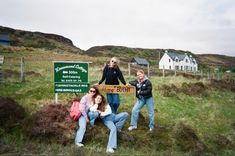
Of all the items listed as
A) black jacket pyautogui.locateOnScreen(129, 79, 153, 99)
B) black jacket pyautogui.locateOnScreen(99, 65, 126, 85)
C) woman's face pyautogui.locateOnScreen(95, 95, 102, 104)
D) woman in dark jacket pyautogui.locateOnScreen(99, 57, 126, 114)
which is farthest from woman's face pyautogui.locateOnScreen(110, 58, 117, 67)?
woman's face pyautogui.locateOnScreen(95, 95, 102, 104)

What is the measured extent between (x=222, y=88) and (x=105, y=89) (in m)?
18.7

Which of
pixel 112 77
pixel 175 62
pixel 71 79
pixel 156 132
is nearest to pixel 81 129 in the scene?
pixel 112 77

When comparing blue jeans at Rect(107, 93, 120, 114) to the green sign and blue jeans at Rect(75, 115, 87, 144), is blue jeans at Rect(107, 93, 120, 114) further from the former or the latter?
blue jeans at Rect(75, 115, 87, 144)

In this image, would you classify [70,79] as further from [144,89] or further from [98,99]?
[144,89]

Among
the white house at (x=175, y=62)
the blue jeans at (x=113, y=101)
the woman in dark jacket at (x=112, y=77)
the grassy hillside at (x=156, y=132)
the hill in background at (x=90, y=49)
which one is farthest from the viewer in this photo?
the hill in background at (x=90, y=49)

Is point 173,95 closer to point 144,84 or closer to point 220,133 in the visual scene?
point 220,133

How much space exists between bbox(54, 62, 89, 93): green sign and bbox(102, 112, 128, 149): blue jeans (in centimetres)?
202

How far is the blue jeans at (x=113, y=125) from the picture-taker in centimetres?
974

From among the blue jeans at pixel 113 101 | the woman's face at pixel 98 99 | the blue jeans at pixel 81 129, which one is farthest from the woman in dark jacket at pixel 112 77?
the blue jeans at pixel 81 129

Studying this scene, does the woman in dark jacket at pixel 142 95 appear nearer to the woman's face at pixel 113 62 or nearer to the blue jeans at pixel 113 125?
the blue jeans at pixel 113 125

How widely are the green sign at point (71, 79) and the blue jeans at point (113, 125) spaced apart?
79.7 inches

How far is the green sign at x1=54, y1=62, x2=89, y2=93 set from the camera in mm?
12125

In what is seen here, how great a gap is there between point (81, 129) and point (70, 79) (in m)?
2.64

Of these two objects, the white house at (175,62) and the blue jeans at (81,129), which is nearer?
the blue jeans at (81,129)
